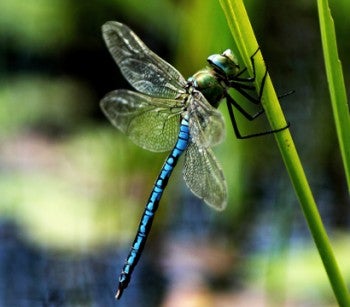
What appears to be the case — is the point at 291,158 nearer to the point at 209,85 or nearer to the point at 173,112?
the point at 209,85

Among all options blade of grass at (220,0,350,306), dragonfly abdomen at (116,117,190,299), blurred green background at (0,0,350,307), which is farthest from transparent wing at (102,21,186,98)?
blade of grass at (220,0,350,306)

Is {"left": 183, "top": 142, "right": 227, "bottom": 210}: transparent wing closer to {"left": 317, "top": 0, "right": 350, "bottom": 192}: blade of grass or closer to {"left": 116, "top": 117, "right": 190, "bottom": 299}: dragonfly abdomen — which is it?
{"left": 116, "top": 117, "right": 190, "bottom": 299}: dragonfly abdomen

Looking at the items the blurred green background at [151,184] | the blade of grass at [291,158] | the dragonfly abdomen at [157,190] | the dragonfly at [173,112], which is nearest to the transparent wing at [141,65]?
the dragonfly at [173,112]

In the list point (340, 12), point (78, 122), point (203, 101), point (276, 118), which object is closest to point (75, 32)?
point (78, 122)

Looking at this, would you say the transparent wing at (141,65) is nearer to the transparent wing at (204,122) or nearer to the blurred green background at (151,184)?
the transparent wing at (204,122)

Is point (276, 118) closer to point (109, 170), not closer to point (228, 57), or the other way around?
point (228, 57)

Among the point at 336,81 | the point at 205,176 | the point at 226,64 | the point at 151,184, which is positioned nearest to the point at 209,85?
the point at 226,64
